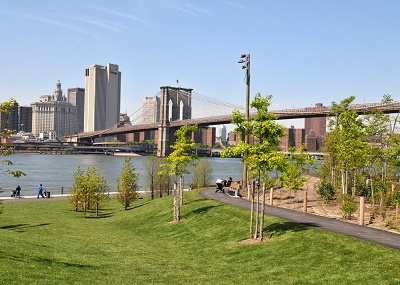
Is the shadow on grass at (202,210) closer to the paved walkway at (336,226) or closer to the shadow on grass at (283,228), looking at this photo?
the paved walkway at (336,226)

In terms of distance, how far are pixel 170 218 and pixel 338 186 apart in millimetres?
14763

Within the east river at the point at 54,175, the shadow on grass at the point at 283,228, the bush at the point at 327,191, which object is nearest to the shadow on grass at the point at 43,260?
the shadow on grass at the point at 283,228

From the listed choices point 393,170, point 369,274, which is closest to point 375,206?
point 393,170

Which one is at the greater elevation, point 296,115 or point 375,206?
point 296,115

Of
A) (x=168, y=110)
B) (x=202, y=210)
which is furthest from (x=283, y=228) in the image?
(x=168, y=110)

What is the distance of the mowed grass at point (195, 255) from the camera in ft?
44.1

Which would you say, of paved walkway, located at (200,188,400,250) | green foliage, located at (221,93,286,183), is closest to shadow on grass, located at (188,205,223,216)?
paved walkway, located at (200,188,400,250)

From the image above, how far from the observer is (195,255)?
18.7m

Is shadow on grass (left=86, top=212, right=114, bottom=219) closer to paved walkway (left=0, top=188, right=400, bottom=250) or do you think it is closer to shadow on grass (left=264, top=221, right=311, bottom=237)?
paved walkway (left=0, top=188, right=400, bottom=250)

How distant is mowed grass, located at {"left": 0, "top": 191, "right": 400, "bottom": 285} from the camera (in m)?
13.4

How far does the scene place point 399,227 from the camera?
19672 millimetres

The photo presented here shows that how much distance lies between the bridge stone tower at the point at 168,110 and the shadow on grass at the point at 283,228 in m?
123

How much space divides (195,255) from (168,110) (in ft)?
451

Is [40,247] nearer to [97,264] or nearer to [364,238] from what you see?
[97,264]
